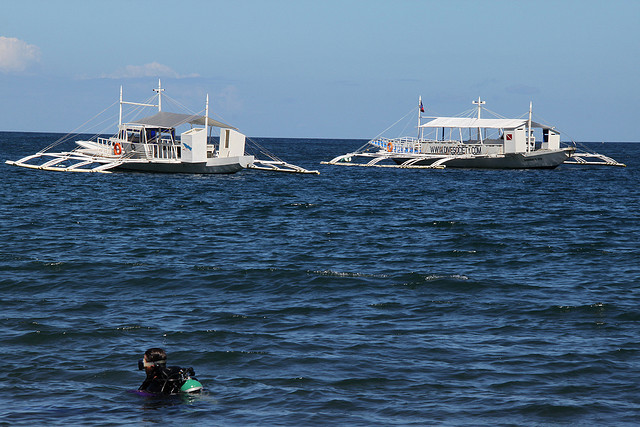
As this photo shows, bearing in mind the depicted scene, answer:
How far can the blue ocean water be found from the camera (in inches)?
439

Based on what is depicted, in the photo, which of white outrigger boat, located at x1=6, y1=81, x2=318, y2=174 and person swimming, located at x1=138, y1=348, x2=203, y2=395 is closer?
person swimming, located at x1=138, y1=348, x2=203, y2=395

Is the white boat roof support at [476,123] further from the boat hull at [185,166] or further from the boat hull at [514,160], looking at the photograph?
the boat hull at [185,166]

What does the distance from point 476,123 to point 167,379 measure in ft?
253

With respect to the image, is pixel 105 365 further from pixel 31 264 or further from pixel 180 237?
pixel 180 237

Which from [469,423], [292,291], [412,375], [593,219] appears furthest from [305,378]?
[593,219]

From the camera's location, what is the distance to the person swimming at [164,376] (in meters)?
11.0

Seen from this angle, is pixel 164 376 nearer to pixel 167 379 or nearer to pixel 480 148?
pixel 167 379

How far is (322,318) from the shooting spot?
53.7 ft

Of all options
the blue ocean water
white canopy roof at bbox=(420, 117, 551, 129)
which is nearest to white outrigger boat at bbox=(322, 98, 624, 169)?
white canopy roof at bbox=(420, 117, 551, 129)

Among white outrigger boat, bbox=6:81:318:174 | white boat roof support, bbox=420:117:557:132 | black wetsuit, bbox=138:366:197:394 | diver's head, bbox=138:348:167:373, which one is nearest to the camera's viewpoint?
diver's head, bbox=138:348:167:373

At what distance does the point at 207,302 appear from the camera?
1780 cm

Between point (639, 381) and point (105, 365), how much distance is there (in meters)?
9.37

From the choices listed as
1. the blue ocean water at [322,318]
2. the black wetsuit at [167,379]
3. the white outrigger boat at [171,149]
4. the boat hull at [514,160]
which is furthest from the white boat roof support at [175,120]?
the black wetsuit at [167,379]

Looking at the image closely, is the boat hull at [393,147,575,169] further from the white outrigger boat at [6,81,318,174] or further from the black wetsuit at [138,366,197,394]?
the black wetsuit at [138,366,197,394]
